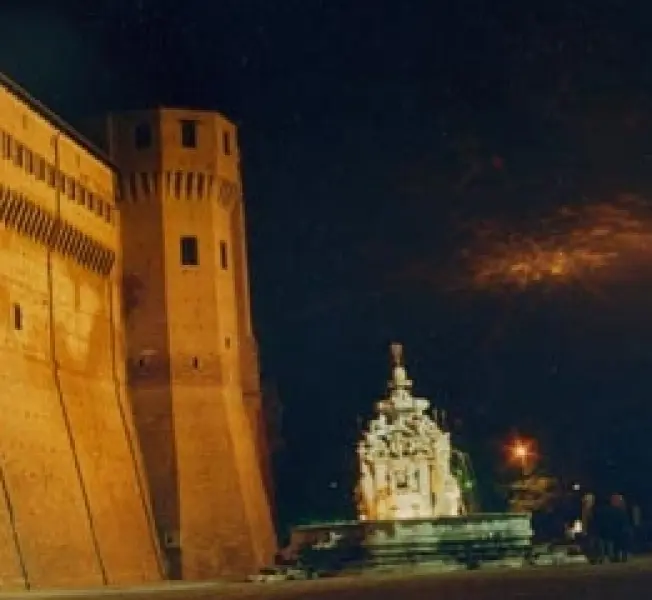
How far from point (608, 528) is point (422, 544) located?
7.31m

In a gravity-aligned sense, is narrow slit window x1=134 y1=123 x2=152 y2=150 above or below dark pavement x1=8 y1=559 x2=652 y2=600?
above

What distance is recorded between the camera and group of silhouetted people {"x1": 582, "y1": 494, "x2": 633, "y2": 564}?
18.1 meters

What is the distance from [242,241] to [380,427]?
1227 cm

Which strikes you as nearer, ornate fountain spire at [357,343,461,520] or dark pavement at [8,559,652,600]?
dark pavement at [8,559,652,600]

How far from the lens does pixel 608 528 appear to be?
60.6 feet

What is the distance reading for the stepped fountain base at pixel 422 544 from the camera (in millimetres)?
25031

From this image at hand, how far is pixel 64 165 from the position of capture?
109 feet

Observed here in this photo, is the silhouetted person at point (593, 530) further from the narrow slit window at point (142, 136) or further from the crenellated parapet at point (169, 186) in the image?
the narrow slit window at point (142, 136)

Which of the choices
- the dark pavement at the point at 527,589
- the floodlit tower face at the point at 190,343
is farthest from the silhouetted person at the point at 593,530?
the floodlit tower face at the point at 190,343

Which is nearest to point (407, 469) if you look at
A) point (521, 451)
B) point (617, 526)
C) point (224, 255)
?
point (617, 526)

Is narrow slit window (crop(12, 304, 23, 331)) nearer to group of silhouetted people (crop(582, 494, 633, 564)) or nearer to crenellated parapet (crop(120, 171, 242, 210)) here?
crenellated parapet (crop(120, 171, 242, 210))

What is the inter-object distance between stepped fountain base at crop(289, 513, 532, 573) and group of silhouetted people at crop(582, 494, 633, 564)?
387 cm

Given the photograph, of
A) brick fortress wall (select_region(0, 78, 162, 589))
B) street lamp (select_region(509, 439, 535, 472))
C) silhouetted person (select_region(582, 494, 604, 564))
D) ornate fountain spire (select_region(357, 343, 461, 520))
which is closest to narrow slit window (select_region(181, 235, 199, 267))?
brick fortress wall (select_region(0, 78, 162, 589))

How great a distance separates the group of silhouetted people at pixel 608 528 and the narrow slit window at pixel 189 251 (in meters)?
17.9
